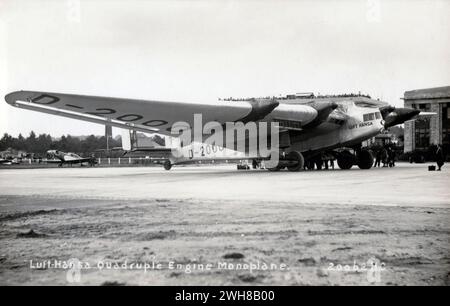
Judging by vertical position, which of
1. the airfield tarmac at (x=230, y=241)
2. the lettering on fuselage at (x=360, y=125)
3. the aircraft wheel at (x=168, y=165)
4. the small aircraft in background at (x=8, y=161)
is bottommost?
the airfield tarmac at (x=230, y=241)

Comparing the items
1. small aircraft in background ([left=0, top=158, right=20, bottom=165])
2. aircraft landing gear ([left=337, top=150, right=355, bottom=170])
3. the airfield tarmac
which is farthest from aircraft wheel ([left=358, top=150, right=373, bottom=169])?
small aircraft in background ([left=0, top=158, right=20, bottom=165])

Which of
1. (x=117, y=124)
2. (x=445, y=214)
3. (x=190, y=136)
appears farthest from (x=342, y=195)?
(x=190, y=136)

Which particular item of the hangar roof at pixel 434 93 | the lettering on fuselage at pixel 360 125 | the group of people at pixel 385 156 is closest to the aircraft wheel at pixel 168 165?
the lettering on fuselage at pixel 360 125

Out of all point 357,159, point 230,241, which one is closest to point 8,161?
point 357,159

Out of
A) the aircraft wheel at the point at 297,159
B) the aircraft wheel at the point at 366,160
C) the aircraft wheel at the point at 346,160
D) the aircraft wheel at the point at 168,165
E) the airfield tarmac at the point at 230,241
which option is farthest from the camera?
the aircraft wheel at the point at 168,165

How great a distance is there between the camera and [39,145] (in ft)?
108

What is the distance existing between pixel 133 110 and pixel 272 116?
5.88 metres

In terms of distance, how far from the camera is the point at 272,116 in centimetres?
1667

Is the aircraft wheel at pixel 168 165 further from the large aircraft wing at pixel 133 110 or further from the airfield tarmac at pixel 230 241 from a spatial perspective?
the airfield tarmac at pixel 230 241

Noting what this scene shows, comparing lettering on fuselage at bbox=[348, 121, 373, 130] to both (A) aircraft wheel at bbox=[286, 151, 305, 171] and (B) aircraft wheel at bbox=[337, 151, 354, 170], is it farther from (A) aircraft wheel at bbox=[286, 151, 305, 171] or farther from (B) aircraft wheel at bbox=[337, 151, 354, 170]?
(A) aircraft wheel at bbox=[286, 151, 305, 171]

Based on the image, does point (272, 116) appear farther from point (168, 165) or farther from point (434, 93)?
point (168, 165)

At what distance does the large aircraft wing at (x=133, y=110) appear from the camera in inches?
457

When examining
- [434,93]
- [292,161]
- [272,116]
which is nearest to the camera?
[434,93]
